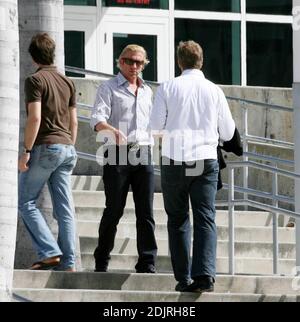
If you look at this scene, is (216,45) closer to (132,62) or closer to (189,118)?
(132,62)

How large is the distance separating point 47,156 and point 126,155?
0.71 metres

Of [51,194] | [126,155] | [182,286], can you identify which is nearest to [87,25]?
[126,155]

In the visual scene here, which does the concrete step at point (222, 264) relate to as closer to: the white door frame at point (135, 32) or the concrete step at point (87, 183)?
the concrete step at point (87, 183)

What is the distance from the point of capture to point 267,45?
23.6 meters

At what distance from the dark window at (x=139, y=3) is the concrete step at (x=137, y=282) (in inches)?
391

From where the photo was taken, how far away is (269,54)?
77.2 feet

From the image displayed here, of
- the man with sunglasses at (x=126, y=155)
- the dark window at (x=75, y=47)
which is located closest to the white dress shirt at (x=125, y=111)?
the man with sunglasses at (x=126, y=155)

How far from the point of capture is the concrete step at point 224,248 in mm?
15250

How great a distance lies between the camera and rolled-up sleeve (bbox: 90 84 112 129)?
1351cm

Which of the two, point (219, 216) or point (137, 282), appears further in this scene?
point (219, 216)
